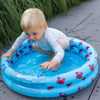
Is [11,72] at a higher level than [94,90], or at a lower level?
higher

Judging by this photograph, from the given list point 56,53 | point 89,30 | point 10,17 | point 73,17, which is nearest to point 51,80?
point 56,53

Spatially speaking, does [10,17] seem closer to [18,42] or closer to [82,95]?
[18,42]

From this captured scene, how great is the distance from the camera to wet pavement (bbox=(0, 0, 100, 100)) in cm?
193

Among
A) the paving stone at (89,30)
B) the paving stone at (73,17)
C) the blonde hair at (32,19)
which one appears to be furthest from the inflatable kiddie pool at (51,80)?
the paving stone at (73,17)

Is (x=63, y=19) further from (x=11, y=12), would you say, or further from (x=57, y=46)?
(x=57, y=46)

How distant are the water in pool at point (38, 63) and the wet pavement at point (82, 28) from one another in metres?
0.36

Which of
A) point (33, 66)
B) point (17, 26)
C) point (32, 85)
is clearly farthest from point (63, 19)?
point (32, 85)

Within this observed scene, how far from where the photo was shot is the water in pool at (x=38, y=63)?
7.75 feet

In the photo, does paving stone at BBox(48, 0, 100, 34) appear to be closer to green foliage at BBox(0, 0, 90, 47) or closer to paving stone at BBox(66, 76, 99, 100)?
green foliage at BBox(0, 0, 90, 47)

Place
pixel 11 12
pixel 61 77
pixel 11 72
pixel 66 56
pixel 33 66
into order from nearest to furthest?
pixel 61 77
pixel 11 72
pixel 33 66
pixel 66 56
pixel 11 12

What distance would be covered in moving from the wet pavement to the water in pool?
364 mm

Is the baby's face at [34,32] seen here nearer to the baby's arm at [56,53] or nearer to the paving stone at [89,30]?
the baby's arm at [56,53]

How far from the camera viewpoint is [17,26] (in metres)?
3.20

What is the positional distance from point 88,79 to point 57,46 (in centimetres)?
53
